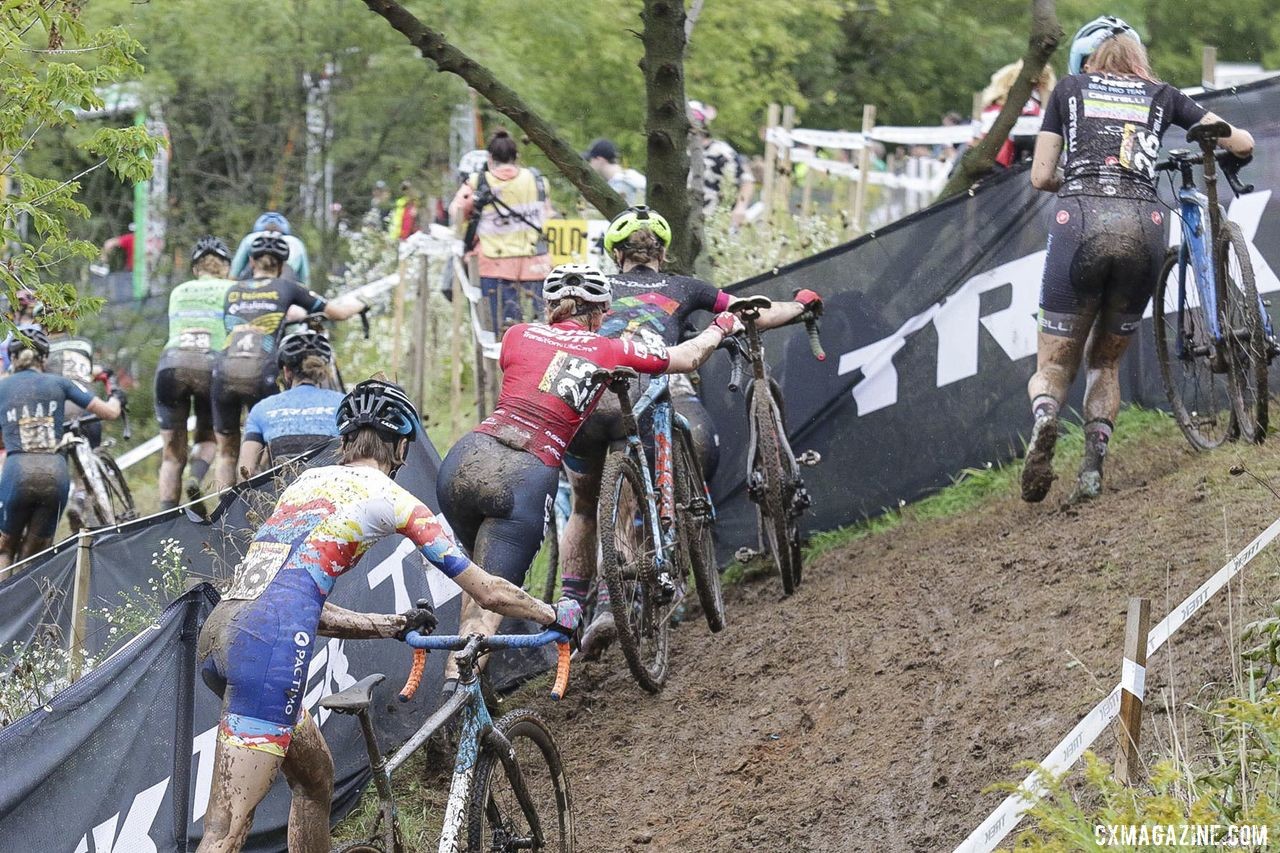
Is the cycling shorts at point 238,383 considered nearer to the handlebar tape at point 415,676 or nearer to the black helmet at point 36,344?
the black helmet at point 36,344

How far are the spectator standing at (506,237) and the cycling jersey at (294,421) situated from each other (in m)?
4.15

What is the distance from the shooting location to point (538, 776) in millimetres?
6246

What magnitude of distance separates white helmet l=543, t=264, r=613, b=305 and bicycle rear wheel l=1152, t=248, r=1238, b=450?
3070 mm

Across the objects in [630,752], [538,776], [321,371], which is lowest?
[630,752]

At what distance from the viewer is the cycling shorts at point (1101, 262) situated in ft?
27.6

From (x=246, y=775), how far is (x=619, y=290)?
3968 mm

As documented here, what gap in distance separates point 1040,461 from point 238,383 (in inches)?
236

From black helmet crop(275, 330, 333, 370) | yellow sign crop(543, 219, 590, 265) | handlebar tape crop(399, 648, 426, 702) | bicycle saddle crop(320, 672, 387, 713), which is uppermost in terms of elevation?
yellow sign crop(543, 219, 590, 265)

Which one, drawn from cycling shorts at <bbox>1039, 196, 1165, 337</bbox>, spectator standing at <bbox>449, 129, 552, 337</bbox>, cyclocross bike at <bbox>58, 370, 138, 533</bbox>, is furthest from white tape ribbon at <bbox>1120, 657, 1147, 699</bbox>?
spectator standing at <bbox>449, 129, 552, 337</bbox>

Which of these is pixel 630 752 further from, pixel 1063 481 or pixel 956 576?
pixel 1063 481

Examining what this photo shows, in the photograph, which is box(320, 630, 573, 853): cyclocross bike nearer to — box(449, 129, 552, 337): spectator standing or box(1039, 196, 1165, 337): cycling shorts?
box(1039, 196, 1165, 337): cycling shorts

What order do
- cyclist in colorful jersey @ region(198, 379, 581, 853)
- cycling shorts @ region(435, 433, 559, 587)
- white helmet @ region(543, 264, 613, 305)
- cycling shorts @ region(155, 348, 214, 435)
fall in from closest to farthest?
cyclist in colorful jersey @ region(198, 379, 581, 853)
cycling shorts @ region(435, 433, 559, 587)
white helmet @ region(543, 264, 613, 305)
cycling shorts @ region(155, 348, 214, 435)

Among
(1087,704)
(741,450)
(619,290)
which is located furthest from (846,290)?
(1087,704)

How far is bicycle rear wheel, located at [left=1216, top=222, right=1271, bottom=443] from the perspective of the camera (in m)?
8.70
